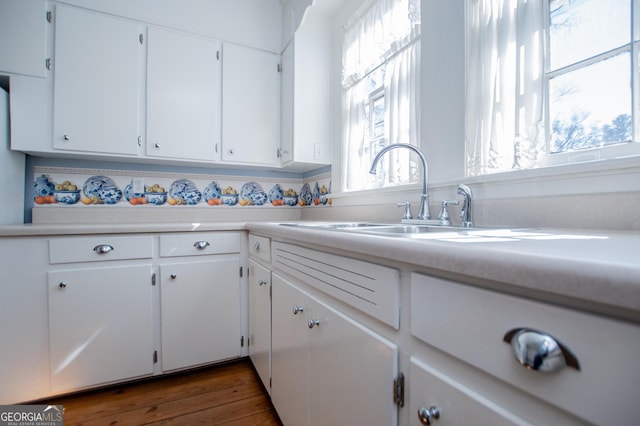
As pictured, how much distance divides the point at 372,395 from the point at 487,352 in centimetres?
33

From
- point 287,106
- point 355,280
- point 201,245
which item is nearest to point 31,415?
point 201,245

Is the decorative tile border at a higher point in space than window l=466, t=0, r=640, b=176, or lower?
lower

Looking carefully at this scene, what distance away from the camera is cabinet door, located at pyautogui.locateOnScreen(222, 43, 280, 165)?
7.12ft

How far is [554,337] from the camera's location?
0.35m

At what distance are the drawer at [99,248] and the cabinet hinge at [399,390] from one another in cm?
154

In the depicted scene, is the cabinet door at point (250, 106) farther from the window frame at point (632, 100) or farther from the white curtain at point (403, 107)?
the window frame at point (632, 100)

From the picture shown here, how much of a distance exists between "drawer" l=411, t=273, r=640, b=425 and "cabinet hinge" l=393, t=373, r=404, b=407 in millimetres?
128

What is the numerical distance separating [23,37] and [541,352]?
2.63 m

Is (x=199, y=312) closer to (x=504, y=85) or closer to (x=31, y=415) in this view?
(x=31, y=415)

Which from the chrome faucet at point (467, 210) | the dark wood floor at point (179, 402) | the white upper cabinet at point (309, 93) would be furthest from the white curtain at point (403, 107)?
the dark wood floor at point (179, 402)

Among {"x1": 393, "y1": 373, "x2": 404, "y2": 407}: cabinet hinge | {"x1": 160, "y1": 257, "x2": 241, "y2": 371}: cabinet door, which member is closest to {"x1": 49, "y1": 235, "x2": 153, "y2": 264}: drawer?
{"x1": 160, "y1": 257, "x2": 241, "y2": 371}: cabinet door

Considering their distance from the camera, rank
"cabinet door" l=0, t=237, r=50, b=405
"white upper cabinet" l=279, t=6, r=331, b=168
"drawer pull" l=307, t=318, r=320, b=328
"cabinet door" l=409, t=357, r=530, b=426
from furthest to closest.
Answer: "white upper cabinet" l=279, t=6, r=331, b=168 → "cabinet door" l=0, t=237, r=50, b=405 → "drawer pull" l=307, t=318, r=320, b=328 → "cabinet door" l=409, t=357, r=530, b=426

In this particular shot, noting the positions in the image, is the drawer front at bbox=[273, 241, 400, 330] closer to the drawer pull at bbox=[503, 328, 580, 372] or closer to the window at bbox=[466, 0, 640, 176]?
the drawer pull at bbox=[503, 328, 580, 372]

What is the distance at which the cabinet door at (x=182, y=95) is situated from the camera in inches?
77.0
